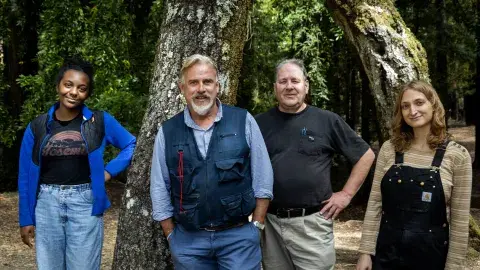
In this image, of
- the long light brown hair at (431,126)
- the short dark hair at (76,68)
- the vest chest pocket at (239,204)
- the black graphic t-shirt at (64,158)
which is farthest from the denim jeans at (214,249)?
the short dark hair at (76,68)

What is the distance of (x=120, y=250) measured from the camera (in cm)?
432

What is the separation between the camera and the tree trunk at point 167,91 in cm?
423

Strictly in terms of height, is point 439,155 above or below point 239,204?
above

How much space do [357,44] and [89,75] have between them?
3.15 metres

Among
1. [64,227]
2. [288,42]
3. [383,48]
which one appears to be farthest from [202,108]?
[288,42]

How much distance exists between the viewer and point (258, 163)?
3375mm

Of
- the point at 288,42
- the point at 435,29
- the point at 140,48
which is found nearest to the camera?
the point at 140,48

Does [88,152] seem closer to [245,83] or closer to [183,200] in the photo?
[183,200]

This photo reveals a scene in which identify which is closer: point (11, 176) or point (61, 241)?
point (61, 241)

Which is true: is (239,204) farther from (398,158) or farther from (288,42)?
(288,42)

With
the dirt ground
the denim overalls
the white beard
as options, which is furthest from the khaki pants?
the dirt ground

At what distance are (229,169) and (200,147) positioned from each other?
216mm

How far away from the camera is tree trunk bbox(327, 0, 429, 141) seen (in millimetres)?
5816

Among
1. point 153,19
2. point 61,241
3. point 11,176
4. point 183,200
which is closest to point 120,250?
point 61,241
